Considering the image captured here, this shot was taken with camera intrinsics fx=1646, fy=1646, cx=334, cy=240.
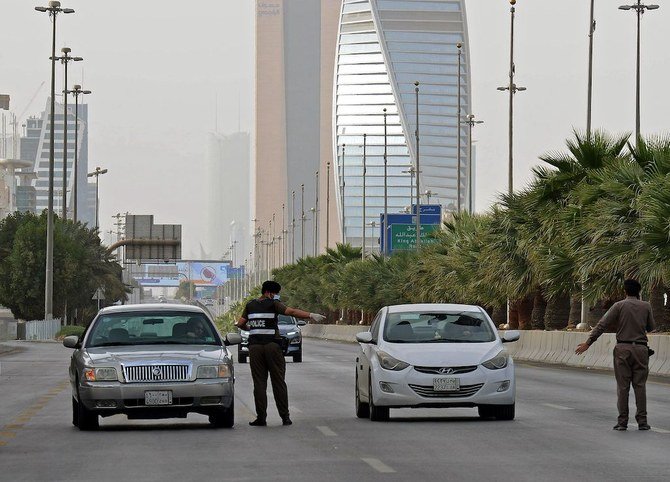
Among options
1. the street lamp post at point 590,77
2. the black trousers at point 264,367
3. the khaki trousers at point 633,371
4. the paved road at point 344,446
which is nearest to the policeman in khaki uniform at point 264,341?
the black trousers at point 264,367

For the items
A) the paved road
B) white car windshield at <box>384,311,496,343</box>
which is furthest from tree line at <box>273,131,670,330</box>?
white car windshield at <box>384,311,496,343</box>

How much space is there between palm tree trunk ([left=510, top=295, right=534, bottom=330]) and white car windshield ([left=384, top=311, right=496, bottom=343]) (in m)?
36.7

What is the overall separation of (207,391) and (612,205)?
→ 21779 mm

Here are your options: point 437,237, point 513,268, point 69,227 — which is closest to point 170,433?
point 513,268

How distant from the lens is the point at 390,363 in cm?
2005

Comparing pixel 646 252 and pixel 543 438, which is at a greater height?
pixel 646 252

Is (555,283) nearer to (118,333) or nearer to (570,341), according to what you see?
(570,341)

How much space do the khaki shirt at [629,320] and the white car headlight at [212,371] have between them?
434 centimetres

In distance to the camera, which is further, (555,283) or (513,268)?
(513,268)

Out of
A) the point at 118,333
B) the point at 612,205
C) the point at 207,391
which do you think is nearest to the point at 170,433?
the point at 207,391

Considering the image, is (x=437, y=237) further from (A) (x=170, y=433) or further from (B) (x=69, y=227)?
(A) (x=170, y=433)

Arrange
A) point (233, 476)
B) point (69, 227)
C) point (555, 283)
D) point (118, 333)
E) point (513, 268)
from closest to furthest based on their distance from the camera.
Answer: point (233, 476) < point (118, 333) < point (555, 283) < point (513, 268) < point (69, 227)

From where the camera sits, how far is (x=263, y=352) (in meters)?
19.5

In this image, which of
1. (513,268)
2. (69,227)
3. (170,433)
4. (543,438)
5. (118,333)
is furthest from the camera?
(69,227)
